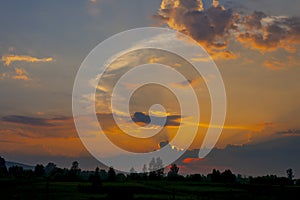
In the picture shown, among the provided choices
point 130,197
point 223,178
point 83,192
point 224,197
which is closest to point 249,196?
point 224,197

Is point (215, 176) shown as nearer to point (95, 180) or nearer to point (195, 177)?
point (195, 177)

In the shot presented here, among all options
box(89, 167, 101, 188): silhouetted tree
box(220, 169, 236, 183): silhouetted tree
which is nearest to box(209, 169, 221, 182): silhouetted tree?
box(220, 169, 236, 183): silhouetted tree

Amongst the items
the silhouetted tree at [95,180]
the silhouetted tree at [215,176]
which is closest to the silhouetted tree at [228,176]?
the silhouetted tree at [215,176]

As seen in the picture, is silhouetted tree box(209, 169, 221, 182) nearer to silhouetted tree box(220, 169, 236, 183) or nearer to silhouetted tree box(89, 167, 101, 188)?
silhouetted tree box(220, 169, 236, 183)

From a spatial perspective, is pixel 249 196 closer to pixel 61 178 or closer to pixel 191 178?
pixel 61 178

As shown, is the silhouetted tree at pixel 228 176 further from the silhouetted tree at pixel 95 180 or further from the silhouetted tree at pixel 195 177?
the silhouetted tree at pixel 95 180

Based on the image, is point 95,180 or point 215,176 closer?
point 95,180

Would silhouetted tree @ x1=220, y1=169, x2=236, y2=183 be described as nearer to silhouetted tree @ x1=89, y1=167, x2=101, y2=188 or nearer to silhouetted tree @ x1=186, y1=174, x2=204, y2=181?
silhouetted tree @ x1=186, y1=174, x2=204, y2=181

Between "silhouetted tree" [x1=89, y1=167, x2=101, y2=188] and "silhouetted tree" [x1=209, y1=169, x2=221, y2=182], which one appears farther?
"silhouetted tree" [x1=209, y1=169, x2=221, y2=182]

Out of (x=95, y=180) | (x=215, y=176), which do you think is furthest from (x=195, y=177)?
(x=95, y=180)

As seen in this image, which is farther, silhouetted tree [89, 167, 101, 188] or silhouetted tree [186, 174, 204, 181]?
silhouetted tree [186, 174, 204, 181]

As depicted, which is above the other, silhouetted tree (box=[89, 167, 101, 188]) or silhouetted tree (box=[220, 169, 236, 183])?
silhouetted tree (box=[220, 169, 236, 183])

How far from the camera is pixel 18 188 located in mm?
68250

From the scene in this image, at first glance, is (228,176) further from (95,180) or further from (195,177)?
(95,180)
